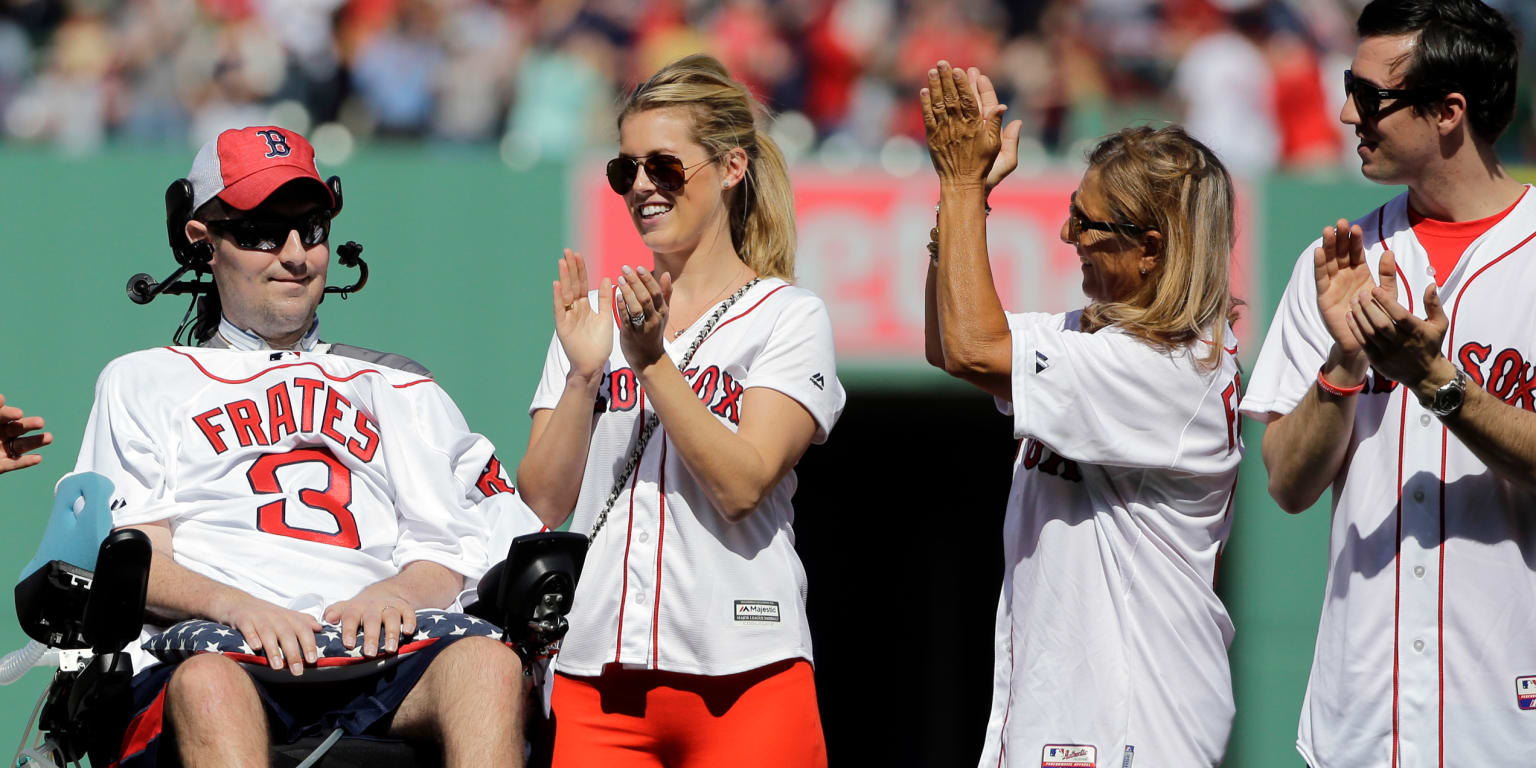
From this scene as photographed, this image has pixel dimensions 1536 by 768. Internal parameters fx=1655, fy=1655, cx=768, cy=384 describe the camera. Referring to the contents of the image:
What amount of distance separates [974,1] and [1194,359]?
25.3 feet

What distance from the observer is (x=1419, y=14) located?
342cm

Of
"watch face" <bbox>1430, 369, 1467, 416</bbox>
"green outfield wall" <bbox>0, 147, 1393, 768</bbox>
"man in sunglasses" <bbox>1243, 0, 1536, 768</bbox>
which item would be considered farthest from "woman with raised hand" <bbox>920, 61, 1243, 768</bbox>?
"green outfield wall" <bbox>0, 147, 1393, 768</bbox>

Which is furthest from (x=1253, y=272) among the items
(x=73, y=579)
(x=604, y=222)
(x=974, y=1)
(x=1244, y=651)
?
(x=73, y=579)

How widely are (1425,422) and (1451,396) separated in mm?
318

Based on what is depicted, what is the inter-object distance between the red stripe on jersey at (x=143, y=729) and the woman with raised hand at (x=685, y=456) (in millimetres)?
799

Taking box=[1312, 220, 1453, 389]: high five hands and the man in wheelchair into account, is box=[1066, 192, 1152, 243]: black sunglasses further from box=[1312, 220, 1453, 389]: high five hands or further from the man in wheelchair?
the man in wheelchair

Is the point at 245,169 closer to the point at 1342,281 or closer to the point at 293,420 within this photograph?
the point at 293,420

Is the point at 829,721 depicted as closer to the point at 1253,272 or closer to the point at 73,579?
the point at 1253,272

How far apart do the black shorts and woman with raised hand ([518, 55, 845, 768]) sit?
335 millimetres

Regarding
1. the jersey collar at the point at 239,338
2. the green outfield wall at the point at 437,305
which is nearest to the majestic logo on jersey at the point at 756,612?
the jersey collar at the point at 239,338

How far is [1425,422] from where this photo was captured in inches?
133

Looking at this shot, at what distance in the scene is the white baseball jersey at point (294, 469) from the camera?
372 cm

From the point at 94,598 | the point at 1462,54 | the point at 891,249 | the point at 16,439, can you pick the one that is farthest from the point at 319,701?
the point at 891,249

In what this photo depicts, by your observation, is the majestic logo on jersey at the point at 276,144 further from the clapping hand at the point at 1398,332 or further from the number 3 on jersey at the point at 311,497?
the clapping hand at the point at 1398,332
